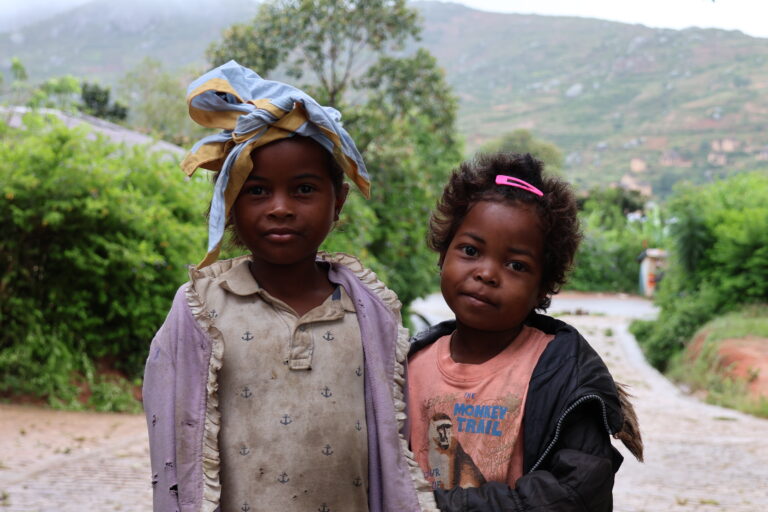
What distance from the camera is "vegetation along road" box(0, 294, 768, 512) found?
5676mm

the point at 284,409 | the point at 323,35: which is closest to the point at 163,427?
the point at 284,409

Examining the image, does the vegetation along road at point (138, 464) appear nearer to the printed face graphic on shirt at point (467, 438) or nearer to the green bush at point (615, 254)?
the printed face graphic on shirt at point (467, 438)

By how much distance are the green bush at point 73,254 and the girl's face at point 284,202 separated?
6.74 meters

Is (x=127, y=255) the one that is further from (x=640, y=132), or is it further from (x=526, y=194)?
(x=640, y=132)

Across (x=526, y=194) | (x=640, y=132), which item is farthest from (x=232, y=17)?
(x=526, y=194)

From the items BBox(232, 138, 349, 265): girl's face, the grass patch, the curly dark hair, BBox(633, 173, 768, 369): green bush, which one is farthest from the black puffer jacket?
BBox(633, 173, 768, 369): green bush

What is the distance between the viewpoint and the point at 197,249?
9.18 m

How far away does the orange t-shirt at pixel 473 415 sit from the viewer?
1887 mm

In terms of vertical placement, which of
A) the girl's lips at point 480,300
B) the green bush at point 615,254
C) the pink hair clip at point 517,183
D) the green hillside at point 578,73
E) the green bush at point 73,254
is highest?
the green hillside at point 578,73

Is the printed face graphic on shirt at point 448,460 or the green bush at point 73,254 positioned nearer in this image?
the printed face graphic on shirt at point 448,460

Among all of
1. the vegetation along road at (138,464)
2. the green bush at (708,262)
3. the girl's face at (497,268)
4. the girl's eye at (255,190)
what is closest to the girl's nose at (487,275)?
the girl's face at (497,268)

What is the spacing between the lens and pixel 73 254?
8469mm

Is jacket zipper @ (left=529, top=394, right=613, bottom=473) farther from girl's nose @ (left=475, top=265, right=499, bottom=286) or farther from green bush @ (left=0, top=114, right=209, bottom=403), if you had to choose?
green bush @ (left=0, top=114, right=209, bottom=403)

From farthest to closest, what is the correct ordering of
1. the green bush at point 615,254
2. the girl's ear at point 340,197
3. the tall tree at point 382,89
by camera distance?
the green bush at point 615,254, the tall tree at point 382,89, the girl's ear at point 340,197
